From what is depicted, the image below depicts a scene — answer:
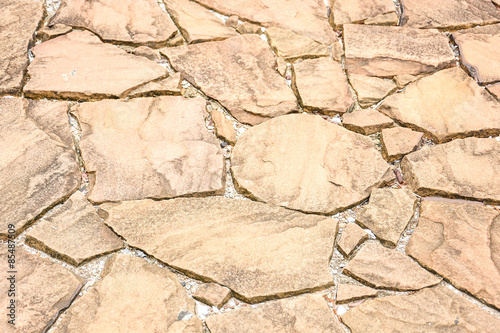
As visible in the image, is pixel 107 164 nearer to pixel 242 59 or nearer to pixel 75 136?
pixel 75 136

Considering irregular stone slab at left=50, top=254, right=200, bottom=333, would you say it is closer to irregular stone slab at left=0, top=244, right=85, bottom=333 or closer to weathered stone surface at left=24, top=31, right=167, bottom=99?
irregular stone slab at left=0, top=244, right=85, bottom=333

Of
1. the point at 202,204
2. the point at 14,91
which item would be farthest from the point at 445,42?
the point at 14,91

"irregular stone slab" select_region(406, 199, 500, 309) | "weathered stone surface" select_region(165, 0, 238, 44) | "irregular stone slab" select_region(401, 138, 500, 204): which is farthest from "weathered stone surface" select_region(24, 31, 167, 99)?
"irregular stone slab" select_region(406, 199, 500, 309)

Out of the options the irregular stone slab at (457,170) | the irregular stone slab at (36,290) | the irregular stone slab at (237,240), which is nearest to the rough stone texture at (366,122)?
the irregular stone slab at (457,170)

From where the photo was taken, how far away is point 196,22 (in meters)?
2.77

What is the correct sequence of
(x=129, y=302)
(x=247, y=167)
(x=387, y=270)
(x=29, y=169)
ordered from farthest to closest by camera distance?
(x=247, y=167), (x=29, y=169), (x=387, y=270), (x=129, y=302)

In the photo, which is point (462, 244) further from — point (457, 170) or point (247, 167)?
point (247, 167)

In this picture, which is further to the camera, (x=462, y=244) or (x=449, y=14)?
(x=449, y=14)

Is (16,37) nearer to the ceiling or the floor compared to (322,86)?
nearer to the ceiling

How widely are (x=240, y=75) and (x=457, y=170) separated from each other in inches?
44.3

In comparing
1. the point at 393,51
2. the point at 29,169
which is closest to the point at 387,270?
the point at 393,51

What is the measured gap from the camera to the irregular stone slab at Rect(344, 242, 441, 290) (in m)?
1.83

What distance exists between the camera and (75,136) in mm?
2215

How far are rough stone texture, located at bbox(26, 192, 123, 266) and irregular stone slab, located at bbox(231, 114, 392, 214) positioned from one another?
584mm
